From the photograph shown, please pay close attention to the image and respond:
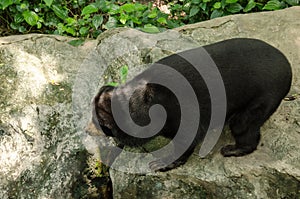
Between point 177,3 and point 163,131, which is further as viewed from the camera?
point 177,3

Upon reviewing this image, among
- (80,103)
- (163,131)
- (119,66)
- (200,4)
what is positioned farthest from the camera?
(200,4)

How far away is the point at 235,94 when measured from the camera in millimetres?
3543

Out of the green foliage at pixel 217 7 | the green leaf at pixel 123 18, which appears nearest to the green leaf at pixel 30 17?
the green leaf at pixel 123 18

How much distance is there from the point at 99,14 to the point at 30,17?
35.4 inches

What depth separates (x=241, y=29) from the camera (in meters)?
4.75

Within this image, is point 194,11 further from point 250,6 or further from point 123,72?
point 123,72

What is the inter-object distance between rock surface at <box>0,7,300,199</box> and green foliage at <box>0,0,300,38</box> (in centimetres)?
64

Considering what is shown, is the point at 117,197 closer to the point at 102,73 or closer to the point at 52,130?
the point at 52,130

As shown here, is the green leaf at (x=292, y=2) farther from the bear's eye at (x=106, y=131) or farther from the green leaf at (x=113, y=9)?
the bear's eye at (x=106, y=131)

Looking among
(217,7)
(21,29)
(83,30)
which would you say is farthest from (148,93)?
(21,29)

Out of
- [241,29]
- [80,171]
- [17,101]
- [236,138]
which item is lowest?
[80,171]

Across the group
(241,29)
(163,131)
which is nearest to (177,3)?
(241,29)

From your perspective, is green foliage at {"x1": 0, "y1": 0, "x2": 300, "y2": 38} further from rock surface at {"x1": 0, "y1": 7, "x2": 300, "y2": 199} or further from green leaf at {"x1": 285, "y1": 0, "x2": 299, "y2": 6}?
rock surface at {"x1": 0, "y1": 7, "x2": 300, "y2": 199}

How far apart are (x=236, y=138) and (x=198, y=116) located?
402 mm
